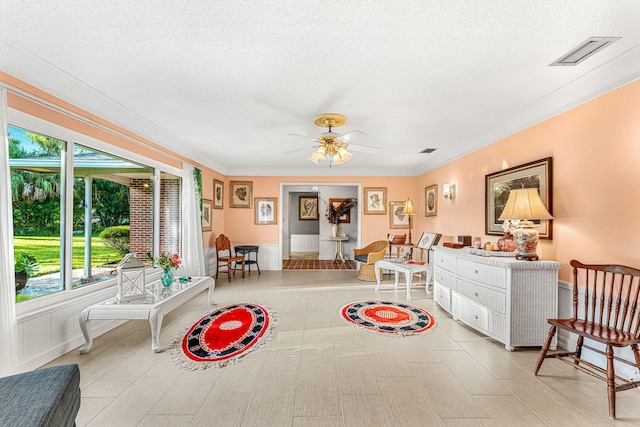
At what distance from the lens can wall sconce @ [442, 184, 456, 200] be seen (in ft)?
18.7

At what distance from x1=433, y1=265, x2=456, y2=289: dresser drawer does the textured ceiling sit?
81.2 inches

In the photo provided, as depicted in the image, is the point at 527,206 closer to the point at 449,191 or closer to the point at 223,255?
the point at 449,191

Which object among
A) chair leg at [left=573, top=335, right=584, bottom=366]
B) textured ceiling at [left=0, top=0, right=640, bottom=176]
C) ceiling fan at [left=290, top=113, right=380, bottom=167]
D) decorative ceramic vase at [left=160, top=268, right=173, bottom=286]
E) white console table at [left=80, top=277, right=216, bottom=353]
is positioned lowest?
chair leg at [left=573, top=335, right=584, bottom=366]

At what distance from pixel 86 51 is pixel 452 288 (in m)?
4.61

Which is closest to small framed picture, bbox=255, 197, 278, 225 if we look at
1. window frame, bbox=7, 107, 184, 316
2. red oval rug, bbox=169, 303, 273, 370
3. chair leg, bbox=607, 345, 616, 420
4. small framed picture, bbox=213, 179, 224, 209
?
small framed picture, bbox=213, 179, 224, 209

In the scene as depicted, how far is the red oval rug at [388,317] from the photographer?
3.67 metres

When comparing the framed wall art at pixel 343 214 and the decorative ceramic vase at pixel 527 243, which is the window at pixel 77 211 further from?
the framed wall art at pixel 343 214

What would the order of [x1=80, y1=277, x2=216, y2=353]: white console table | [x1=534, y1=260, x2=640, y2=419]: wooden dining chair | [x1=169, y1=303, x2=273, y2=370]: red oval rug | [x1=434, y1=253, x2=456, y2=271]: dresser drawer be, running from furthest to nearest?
[x1=434, y1=253, x2=456, y2=271]: dresser drawer → [x1=80, y1=277, x2=216, y2=353]: white console table → [x1=169, y1=303, x2=273, y2=370]: red oval rug → [x1=534, y1=260, x2=640, y2=419]: wooden dining chair

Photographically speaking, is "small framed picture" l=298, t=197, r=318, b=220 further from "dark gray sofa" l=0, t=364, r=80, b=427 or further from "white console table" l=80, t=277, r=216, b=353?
"dark gray sofa" l=0, t=364, r=80, b=427

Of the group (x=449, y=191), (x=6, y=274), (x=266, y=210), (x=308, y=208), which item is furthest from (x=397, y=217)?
(x=6, y=274)

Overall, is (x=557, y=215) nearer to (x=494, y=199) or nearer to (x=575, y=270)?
(x=575, y=270)

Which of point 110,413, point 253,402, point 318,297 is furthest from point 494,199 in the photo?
point 110,413

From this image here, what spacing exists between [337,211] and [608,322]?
7.54m

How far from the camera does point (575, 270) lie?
2.67m
